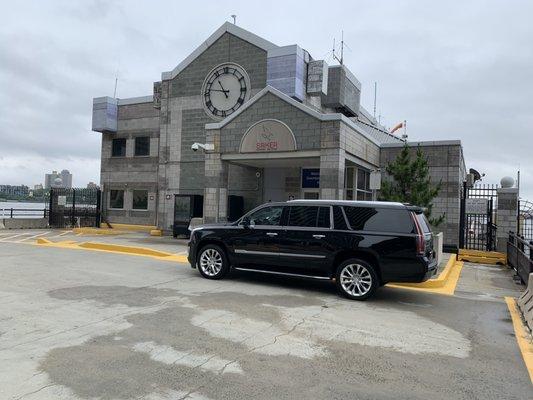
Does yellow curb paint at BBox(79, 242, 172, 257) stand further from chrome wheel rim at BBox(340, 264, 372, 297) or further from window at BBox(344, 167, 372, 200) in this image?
window at BBox(344, 167, 372, 200)

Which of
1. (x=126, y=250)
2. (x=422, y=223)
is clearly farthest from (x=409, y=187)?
(x=126, y=250)

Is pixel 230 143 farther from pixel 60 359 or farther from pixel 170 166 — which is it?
pixel 60 359

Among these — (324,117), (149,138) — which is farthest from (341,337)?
(149,138)

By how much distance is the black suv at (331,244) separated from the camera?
8.27 meters

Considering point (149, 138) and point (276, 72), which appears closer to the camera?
point (276, 72)

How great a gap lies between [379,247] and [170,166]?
1767 centimetres

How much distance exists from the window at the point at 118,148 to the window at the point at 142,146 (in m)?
1.13

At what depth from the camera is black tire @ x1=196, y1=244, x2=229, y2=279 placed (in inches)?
393

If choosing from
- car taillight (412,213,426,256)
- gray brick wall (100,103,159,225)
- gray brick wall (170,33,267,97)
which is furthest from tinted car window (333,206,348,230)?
gray brick wall (100,103,159,225)

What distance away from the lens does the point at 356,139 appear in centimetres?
1672

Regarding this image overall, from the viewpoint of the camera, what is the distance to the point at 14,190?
3191cm

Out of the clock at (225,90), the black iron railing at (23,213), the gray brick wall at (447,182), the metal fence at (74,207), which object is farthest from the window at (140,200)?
the gray brick wall at (447,182)

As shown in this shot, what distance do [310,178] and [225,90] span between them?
20.7 feet

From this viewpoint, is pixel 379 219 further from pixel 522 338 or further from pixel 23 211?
pixel 23 211
